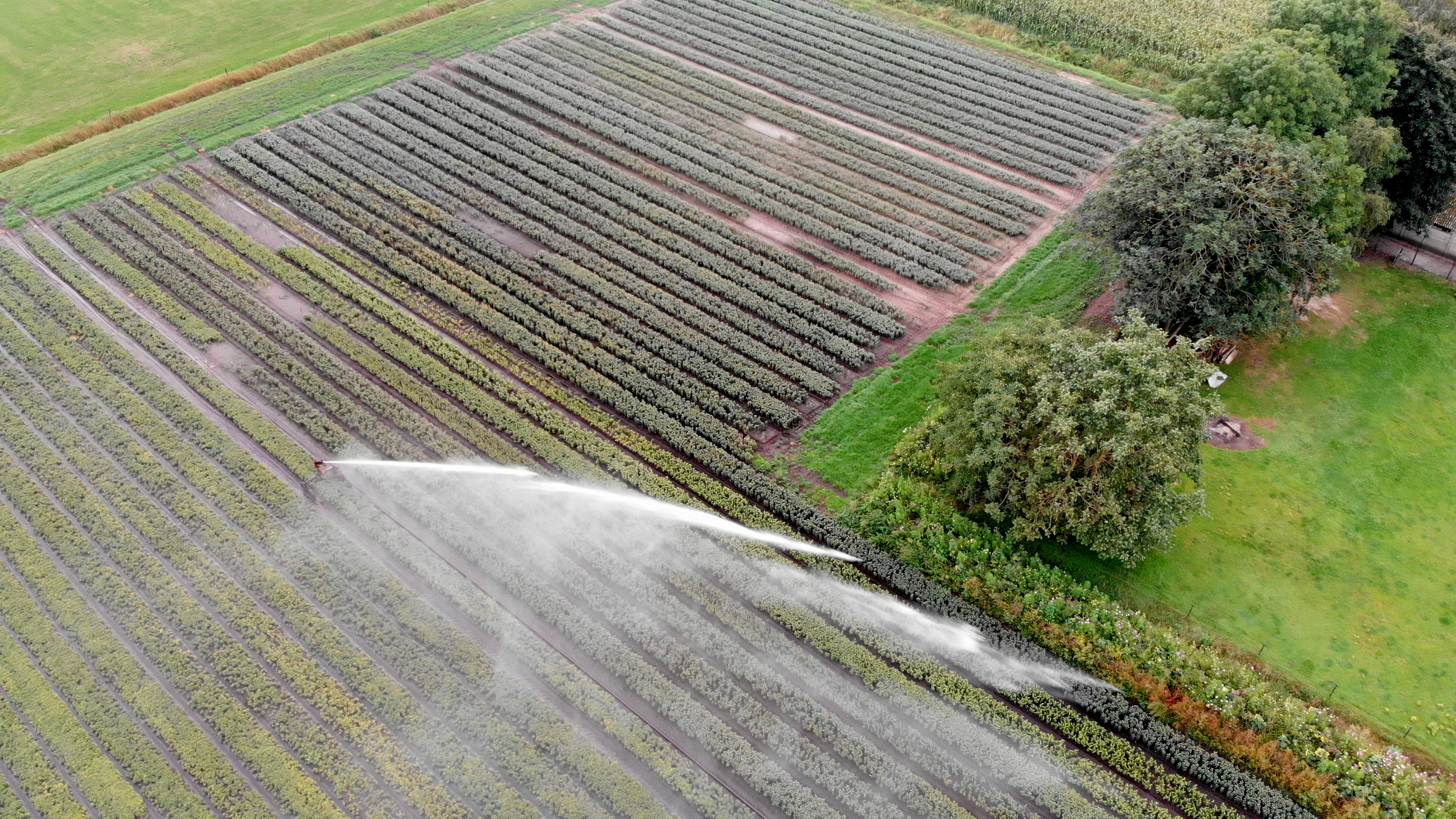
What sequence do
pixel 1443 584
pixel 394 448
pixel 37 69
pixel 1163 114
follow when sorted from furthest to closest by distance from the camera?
pixel 37 69
pixel 1163 114
pixel 394 448
pixel 1443 584

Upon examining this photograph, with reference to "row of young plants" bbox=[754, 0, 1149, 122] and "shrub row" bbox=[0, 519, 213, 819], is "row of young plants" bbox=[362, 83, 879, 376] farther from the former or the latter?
"shrub row" bbox=[0, 519, 213, 819]

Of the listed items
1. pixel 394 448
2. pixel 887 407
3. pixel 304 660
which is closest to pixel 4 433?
pixel 394 448

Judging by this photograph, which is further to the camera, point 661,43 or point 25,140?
point 661,43

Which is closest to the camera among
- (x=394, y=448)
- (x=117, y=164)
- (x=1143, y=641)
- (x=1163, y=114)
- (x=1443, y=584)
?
(x=1143, y=641)

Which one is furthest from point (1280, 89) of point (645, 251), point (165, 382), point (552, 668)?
point (165, 382)

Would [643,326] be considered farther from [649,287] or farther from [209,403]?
[209,403]

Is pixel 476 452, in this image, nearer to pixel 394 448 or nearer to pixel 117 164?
pixel 394 448

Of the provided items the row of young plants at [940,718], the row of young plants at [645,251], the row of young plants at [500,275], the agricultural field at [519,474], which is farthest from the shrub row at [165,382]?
the row of young plants at [940,718]
